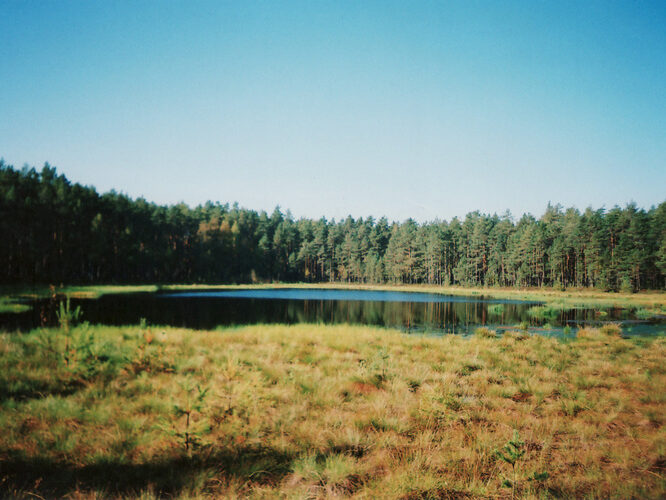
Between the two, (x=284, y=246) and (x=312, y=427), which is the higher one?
(x=284, y=246)

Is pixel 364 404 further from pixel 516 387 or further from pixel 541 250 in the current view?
pixel 541 250

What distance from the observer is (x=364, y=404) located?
632 cm

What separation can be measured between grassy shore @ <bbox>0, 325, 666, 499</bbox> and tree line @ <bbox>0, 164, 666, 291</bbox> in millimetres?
44149

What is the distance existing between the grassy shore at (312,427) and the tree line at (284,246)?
44149 millimetres

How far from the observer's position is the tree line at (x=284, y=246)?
46.2 m

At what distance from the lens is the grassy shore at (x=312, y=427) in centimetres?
374

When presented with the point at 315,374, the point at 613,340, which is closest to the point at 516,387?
the point at 315,374

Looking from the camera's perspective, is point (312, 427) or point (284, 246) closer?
point (312, 427)

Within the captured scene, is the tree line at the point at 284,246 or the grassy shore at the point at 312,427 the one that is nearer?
the grassy shore at the point at 312,427

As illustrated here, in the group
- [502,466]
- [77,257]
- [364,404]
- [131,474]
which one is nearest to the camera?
[131,474]

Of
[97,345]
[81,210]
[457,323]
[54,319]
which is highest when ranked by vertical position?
[81,210]

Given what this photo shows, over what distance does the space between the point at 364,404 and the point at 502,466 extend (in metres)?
2.67

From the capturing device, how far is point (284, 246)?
354 feet

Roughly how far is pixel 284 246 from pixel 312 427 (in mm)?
104023
